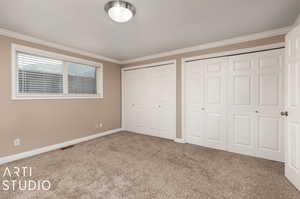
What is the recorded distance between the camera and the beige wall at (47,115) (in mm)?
2406

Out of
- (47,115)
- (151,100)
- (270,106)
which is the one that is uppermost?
(151,100)

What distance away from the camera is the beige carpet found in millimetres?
1620

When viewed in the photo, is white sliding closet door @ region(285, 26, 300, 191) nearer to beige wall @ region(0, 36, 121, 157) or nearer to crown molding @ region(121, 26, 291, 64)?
crown molding @ region(121, 26, 291, 64)

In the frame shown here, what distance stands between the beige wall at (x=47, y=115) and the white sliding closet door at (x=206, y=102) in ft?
7.66

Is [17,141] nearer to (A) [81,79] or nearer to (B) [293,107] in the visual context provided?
(A) [81,79]

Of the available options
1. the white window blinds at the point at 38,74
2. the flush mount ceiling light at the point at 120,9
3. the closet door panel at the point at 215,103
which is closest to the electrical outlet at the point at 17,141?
the white window blinds at the point at 38,74

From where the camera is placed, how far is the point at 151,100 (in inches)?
162

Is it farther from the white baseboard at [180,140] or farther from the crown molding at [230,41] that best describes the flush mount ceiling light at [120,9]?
the white baseboard at [180,140]

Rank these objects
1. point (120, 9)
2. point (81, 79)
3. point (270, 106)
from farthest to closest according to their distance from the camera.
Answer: point (81, 79) → point (270, 106) → point (120, 9)

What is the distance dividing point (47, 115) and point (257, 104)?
14.0ft

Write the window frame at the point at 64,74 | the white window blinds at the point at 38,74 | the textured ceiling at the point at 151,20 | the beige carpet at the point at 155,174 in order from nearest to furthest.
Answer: the beige carpet at the point at 155,174 → the textured ceiling at the point at 151,20 → the window frame at the point at 64,74 → the white window blinds at the point at 38,74

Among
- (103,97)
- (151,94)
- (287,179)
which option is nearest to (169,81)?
(151,94)

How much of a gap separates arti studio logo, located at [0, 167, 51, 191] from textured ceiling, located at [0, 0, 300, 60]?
2326 mm

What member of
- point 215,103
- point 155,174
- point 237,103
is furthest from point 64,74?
point 237,103
